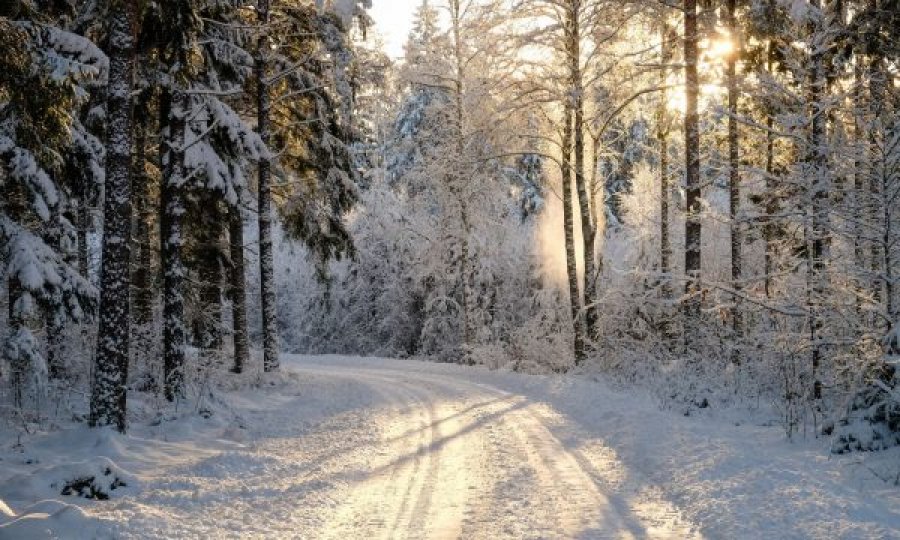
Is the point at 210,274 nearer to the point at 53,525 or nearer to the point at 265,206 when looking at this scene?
the point at 265,206

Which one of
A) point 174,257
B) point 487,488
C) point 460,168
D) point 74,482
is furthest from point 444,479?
point 460,168

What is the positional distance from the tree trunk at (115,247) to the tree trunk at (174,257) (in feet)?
9.35

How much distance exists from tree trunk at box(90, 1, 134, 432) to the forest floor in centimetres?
57

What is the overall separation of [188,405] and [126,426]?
2341mm

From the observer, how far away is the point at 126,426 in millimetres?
10539

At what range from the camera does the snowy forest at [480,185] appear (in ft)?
32.8

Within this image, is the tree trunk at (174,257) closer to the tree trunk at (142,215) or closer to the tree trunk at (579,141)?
the tree trunk at (142,215)

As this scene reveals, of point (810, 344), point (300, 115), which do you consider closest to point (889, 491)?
point (810, 344)

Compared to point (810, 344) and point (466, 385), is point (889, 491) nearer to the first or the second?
point (810, 344)

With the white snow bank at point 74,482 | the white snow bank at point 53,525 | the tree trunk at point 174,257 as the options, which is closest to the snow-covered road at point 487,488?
the white snow bank at point 53,525

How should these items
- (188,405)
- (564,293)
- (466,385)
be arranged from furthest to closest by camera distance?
(564,293) < (466,385) < (188,405)

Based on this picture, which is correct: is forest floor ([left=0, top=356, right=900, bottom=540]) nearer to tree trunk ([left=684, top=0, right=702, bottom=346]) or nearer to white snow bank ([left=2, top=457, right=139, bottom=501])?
white snow bank ([left=2, top=457, right=139, bottom=501])

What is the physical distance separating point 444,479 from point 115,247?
19.4 feet

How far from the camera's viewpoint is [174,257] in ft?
43.9
